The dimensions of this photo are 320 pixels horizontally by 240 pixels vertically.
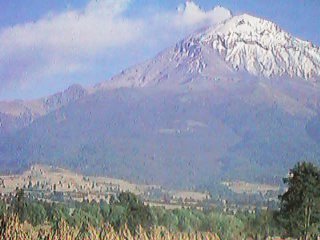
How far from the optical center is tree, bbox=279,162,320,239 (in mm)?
27500

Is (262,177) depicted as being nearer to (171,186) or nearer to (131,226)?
(171,186)

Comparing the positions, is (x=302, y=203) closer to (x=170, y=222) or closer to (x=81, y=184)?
(x=170, y=222)

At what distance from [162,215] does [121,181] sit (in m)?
135

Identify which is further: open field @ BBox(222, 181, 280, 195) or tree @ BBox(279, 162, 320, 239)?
open field @ BBox(222, 181, 280, 195)

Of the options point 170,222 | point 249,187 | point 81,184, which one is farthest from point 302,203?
point 249,187

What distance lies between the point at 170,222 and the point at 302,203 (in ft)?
72.4

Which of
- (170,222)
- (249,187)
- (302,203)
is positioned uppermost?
(249,187)

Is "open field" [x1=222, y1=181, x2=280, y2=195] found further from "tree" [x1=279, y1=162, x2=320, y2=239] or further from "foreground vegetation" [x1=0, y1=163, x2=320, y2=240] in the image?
"tree" [x1=279, y1=162, x2=320, y2=239]

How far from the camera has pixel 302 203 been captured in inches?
1092

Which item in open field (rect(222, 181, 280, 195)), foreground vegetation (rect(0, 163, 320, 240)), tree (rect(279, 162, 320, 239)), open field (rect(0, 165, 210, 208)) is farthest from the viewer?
open field (rect(222, 181, 280, 195))

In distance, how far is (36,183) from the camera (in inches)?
5994

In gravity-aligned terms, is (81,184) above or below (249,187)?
below

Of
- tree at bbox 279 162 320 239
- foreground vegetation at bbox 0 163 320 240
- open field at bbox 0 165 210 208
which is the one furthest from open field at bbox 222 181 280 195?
tree at bbox 279 162 320 239

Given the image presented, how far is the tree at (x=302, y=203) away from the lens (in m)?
27.5
